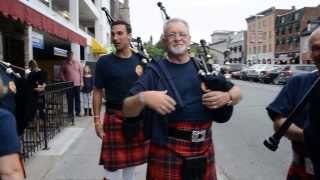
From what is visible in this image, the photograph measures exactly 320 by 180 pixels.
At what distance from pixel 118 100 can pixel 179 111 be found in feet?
5.56

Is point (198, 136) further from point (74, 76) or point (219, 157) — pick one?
point (74, 76)

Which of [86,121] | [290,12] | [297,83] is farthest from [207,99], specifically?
[290,12]

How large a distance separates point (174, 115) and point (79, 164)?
14.7 ft

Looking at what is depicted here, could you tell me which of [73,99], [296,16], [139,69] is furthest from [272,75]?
[296,16]

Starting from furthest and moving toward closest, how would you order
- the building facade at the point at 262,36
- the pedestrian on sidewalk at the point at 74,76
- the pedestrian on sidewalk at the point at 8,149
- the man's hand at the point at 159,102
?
1. the building facade at the point at 262,36
2. the pedestrian on sidewalk at the point at 74,76
3. the man's hand at the point at 159,102
4. the pedestrian on sidewalk at the point at 8,149

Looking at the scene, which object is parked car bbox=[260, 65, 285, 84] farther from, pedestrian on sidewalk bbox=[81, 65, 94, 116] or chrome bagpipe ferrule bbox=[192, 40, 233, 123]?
chrome bagpipe ferrule bbox=[192, 40, 233, 123]

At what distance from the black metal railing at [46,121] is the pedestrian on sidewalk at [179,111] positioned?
428 cm

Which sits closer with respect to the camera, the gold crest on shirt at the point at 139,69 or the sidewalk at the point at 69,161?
the gold crest on shirt at the point at 139,69

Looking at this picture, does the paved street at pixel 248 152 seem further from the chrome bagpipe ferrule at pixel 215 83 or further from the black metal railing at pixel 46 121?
the chrome bagpipe ferrule at pixel 215 83

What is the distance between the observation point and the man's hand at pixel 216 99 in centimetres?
297

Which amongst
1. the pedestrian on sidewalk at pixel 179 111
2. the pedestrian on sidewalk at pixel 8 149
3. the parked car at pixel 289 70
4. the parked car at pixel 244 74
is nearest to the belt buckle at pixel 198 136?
the pedestrian on sidewalk at pixel 179 111

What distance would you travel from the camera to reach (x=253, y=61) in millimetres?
91000

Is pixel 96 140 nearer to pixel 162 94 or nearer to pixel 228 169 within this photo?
pixel 228 169

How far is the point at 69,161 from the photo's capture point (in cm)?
756
